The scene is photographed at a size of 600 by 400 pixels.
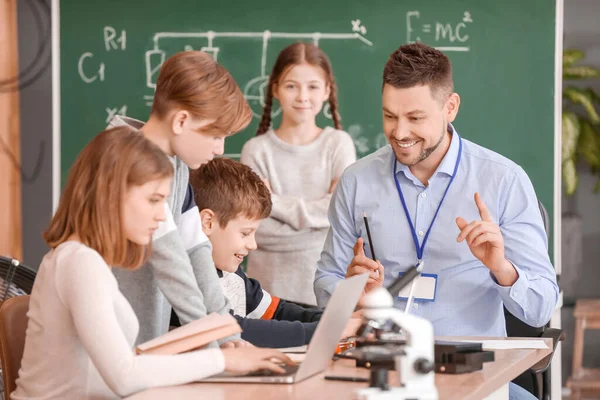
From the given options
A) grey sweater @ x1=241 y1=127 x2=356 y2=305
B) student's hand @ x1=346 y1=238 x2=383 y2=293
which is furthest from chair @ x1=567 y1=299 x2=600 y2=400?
student's hand @ x1=346 y1=238 x2=383 y2=293

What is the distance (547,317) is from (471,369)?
0.85 m

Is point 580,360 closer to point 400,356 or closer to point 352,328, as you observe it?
point 352,328

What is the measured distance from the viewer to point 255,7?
4895 millimetres

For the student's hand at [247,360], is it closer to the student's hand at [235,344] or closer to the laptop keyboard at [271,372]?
the laptop keyboard at [271,372]

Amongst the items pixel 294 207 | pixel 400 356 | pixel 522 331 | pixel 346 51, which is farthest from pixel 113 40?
pixel 400 356

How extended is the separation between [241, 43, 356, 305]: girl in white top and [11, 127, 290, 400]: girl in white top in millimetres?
2027

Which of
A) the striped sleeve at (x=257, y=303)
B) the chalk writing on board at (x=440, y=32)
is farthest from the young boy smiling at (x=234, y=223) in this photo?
the chalk writing on board at (x=440, y=32)

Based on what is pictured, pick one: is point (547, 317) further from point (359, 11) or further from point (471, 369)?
point (359, 11)

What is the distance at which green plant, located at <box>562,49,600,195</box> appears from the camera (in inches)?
219

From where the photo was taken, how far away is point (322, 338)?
6.12 ft

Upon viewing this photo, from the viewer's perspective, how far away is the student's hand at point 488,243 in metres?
2.41

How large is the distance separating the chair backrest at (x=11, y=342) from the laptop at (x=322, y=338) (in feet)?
1.81

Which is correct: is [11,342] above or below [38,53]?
below

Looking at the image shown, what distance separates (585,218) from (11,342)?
4564 millimetres
